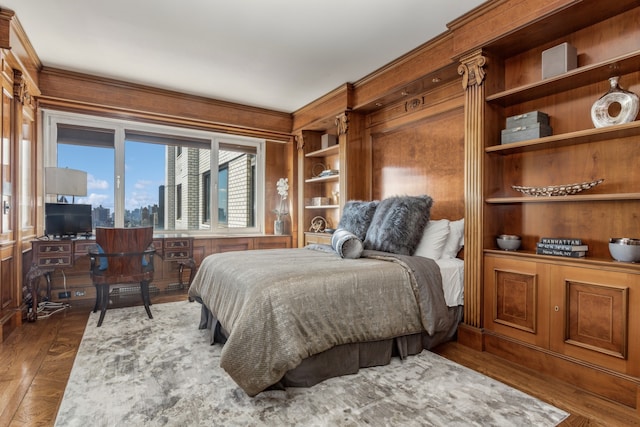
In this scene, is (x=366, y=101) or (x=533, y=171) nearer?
(x=533, y=171)

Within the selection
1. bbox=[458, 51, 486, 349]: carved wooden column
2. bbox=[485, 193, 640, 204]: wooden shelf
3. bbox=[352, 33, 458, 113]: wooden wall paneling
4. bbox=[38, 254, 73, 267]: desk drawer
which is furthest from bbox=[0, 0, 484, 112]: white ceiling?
bbox=[38, 254, 73, 267]: desk drawer

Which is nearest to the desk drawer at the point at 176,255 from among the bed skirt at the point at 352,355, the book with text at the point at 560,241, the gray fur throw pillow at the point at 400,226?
the bed skirt at the point at 352,355

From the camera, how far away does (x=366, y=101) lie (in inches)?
155

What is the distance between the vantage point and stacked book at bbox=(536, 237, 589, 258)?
2154mm

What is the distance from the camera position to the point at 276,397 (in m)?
1.90

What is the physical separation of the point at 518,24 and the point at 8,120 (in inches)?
168

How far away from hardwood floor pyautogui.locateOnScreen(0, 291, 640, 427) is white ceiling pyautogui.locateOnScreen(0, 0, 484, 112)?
263 centimetres

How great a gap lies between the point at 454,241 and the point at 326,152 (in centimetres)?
246

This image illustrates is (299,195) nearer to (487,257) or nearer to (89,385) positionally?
(487,257)

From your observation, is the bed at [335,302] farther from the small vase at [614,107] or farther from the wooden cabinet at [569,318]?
the small vase at [614,107]

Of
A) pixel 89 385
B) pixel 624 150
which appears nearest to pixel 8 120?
pixel 89 385

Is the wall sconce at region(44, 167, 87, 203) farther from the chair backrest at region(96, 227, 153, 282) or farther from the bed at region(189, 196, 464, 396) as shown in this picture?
the bed at region(189, 196, 464, 396)

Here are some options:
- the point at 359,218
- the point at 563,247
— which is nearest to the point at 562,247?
the point at 563,247

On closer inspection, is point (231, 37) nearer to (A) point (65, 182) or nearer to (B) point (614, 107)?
(A) point (65, 182)
